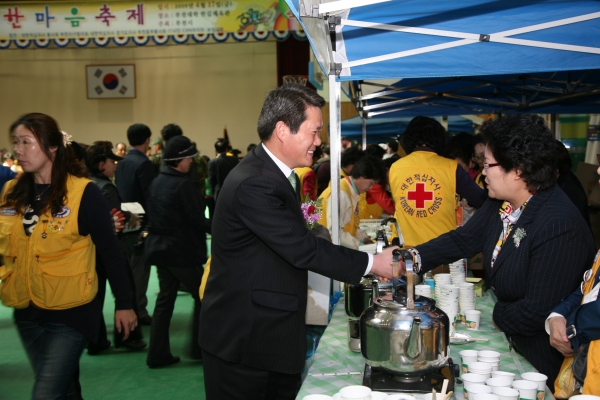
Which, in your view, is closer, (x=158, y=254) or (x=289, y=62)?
(x=158, y=254)

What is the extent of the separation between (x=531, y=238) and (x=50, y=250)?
1.61 metres

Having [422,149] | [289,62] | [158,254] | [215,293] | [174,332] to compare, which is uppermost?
[289,62]

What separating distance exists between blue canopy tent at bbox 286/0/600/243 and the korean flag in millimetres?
14173

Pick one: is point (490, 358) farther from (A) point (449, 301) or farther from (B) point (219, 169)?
(B) point (219, 169)

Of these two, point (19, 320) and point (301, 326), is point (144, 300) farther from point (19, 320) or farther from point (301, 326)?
point (301, 326)

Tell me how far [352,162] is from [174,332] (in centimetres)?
215

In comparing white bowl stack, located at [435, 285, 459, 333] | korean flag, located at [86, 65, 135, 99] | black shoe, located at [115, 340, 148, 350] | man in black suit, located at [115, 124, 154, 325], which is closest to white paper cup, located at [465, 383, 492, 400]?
white bowl stack, located at [435, 285, 459, 333]

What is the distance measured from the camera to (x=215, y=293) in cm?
185

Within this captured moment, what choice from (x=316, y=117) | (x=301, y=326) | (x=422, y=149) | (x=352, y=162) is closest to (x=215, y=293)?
(x=301, y=326)

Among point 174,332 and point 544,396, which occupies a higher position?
point 544,396

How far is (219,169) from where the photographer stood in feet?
26.0

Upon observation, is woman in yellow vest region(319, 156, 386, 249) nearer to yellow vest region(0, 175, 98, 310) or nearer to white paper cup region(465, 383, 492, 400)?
yellow vest region(0, 175, 98, 310)

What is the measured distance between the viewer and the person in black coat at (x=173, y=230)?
3.94 metres

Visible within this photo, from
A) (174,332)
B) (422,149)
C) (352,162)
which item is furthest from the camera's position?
(352,162)
